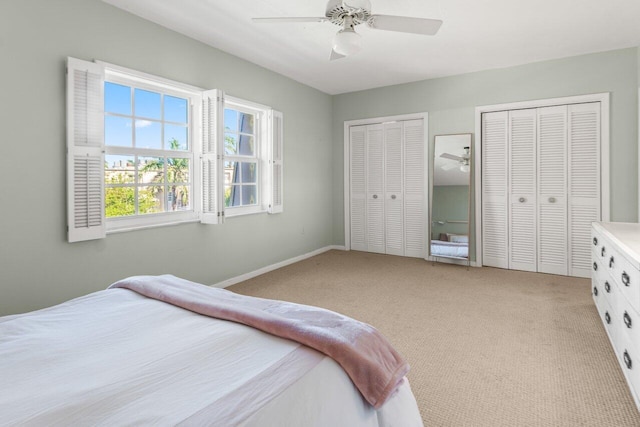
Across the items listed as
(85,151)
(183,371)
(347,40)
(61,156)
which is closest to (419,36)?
(347,40)

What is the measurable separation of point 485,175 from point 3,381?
4.89 metres

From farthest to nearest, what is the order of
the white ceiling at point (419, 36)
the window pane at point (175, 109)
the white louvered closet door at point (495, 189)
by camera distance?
the white louvered closet door at point (495, 189), the window pane at point (175, 109), the white ceiling at point (419, 36)

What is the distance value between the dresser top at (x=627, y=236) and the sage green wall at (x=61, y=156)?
11.1 ft

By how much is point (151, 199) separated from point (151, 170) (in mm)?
268

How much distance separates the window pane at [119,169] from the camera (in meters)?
3.04

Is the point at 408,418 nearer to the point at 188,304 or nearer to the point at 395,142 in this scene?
the point at 188,304

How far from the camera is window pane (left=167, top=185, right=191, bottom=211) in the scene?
3.55 meters

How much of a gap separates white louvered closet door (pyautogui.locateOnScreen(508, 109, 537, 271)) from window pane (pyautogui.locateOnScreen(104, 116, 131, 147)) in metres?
4.28

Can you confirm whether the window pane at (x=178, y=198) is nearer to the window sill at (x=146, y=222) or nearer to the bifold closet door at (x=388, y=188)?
the window sill at (x=146, y=222)

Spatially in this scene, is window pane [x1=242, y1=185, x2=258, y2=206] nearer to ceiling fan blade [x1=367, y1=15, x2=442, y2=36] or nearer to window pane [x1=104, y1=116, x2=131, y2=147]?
window pane [x1=104, y1=116, x2=131, y2=147]

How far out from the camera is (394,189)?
545 cm

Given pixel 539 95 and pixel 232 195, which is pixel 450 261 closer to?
pixel 539 95

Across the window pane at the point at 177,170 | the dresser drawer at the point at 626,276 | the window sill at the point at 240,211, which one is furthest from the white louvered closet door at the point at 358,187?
the dresser drawer at the point at 626,276

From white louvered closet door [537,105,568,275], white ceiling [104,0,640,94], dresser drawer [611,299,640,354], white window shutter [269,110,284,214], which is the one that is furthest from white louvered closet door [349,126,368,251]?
dresser drawer [611,299,640,354]
